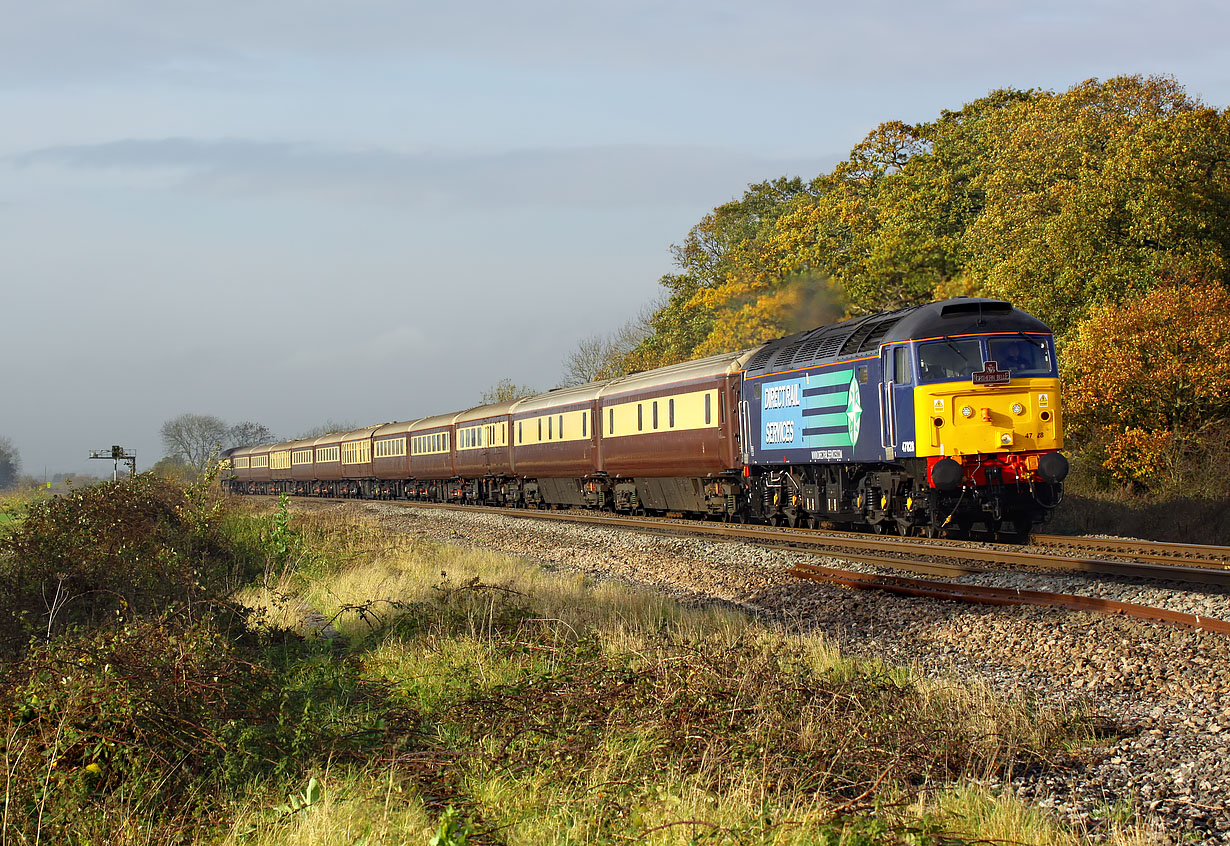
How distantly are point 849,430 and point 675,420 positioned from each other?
7740 mm

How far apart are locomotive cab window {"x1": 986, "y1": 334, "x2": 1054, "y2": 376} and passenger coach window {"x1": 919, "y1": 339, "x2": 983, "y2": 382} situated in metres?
0.29

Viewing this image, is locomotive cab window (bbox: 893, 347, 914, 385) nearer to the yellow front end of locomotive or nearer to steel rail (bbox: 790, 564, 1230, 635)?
the yellow front end of locomotive

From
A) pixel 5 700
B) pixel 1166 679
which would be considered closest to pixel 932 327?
pixel 1166 679

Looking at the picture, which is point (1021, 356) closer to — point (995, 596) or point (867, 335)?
point (867, 335)

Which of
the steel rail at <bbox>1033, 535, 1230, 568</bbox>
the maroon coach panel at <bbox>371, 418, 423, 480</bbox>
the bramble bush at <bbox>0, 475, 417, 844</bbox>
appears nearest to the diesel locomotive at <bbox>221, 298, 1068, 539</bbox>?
the steel rail at <bbox>1033, 535, 1230, 568</bbox>

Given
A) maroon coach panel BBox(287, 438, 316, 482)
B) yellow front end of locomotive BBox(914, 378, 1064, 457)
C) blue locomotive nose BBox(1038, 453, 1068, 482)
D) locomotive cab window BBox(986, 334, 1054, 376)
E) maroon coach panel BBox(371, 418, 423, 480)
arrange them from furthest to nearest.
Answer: maroon coach panel BBox(287, 438, 316, 482), maroon coach panel BBox(371, 418, 423, 480), locomotive cab window BBox(986, 334, 1054, 376), yellow front end of locomotive BBox(914, 378, 1064, 457), blue locomotive nose BBox(1038, 453, 1068, 482)

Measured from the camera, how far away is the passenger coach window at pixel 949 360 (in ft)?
56.1

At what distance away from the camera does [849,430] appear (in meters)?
18.9

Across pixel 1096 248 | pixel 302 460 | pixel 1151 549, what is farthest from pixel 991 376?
pixel 302 460

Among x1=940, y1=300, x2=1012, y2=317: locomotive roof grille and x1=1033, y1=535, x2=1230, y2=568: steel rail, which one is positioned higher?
x1=940, y1=300, x2=1012, y2=317: locomotive roof grille

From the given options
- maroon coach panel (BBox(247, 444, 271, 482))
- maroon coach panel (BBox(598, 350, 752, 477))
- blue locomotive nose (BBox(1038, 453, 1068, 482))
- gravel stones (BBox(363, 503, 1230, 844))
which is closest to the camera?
gravel stones (BBox(363, 503, 1230, 844))

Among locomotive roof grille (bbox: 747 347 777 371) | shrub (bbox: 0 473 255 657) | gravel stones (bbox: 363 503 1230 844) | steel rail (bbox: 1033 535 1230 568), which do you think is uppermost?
locomotive roof grille (bbox: 747 347 777 371)

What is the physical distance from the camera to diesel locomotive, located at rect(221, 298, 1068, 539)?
17094 mm

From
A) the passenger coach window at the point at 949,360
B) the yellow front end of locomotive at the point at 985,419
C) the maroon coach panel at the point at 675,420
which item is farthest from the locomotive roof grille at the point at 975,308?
the maroon coach panel at the point at 675,420
